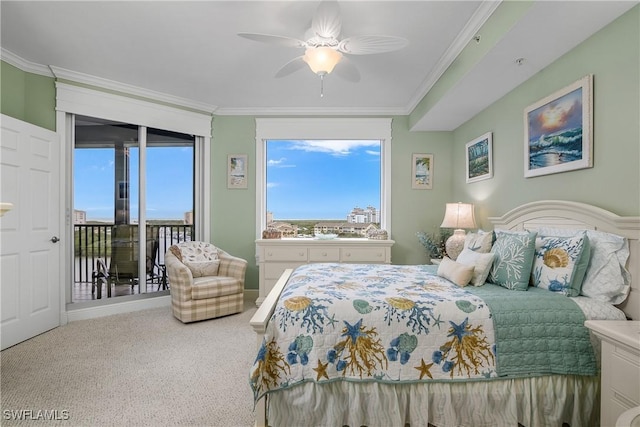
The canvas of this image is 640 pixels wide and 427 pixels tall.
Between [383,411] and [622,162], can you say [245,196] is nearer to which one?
[383,411]

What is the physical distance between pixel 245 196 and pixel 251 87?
4.98 feet

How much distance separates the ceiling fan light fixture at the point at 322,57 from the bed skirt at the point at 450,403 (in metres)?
2.10

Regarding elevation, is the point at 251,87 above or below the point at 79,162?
above

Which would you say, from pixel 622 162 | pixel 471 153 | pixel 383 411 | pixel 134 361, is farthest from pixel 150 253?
pixel 622 162

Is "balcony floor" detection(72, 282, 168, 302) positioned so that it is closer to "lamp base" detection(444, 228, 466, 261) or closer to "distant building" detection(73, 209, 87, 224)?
"distant building" detection(73, 209, 87, 224)

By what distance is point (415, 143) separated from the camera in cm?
459

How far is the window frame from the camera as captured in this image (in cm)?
457

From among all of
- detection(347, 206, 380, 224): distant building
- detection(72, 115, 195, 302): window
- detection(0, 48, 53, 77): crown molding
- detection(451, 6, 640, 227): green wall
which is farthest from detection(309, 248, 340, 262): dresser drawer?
detection(0, 48, 53, 77): crown molding

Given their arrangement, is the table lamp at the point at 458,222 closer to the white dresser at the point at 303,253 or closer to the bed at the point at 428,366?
the white dresser at the point at 303,253

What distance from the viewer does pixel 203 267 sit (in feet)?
12.7

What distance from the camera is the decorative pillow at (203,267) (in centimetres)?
383

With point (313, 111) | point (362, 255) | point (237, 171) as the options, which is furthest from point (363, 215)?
point (237, 171)

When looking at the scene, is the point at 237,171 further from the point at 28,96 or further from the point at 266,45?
the point at 28,96

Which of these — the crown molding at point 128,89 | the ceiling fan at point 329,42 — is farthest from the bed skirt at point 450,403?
the crown molding at point 128,89
